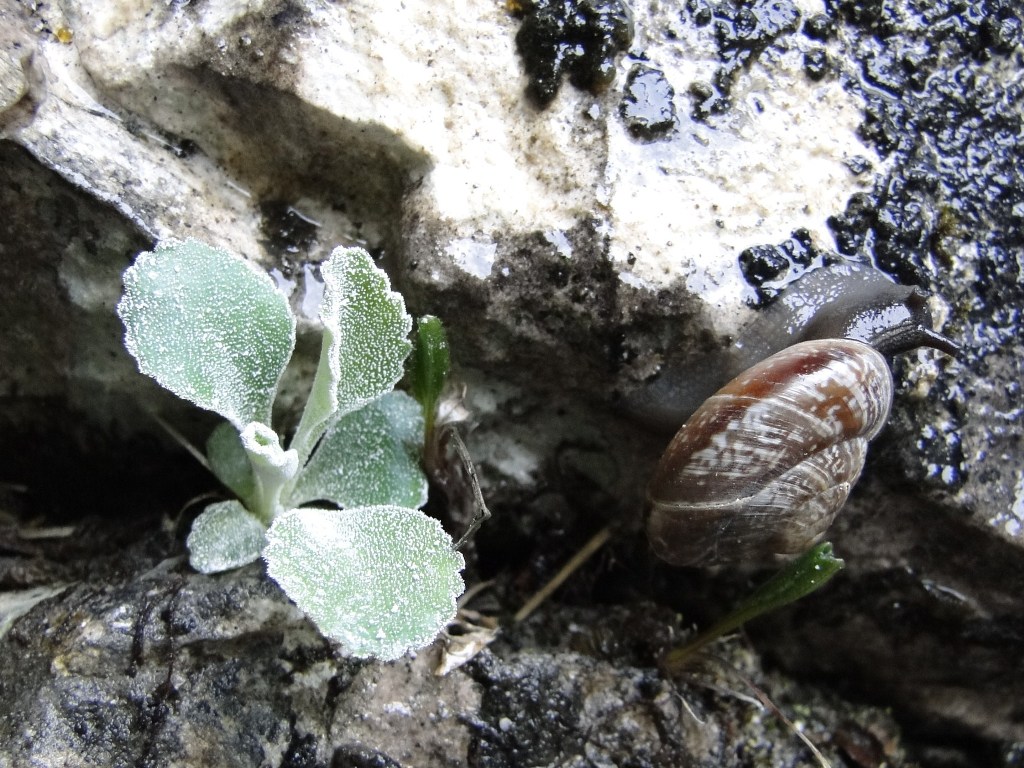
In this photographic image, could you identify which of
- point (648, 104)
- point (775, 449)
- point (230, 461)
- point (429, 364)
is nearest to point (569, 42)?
point (648, 104)

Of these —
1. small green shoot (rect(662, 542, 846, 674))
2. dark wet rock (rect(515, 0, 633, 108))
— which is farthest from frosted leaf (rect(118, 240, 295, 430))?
small green shoot (rect(662, 542, 846, 674))

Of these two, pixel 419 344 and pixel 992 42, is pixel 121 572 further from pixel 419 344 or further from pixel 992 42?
pixel 992 42

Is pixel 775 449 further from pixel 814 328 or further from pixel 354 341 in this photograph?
pixel 354 341

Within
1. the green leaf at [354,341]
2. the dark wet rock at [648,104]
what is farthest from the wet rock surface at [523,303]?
the green leaf at [354,341]

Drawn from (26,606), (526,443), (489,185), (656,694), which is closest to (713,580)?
(656,694)

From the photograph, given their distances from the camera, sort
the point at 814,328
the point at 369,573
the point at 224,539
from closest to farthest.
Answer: the point at 369,573, the point at 224,539, the point at 814,328

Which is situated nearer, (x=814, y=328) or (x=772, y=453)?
(x=772, y=453)

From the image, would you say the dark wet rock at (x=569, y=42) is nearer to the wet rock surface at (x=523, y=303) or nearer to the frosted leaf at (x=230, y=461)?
the wet rock surface at (x=523, y=303)
